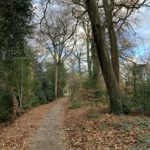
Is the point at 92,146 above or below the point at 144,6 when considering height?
below

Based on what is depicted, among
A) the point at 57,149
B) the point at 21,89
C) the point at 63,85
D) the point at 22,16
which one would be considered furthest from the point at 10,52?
the point at 63,85

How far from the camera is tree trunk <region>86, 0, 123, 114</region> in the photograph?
616 inches

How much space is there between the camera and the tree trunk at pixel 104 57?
51.3 feet

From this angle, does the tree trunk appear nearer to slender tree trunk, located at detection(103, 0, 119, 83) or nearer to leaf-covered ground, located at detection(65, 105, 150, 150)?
leaf-covered ground, located at detection(65, 105, 150, 150)

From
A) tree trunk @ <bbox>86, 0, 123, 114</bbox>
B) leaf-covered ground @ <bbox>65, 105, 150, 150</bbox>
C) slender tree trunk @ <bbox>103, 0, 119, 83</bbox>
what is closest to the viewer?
leaf-covered ground @ <bbox>65, 105, 150, 150</bbox>

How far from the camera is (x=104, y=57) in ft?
52.4

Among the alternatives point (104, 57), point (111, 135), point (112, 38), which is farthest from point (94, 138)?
point (112, 38)

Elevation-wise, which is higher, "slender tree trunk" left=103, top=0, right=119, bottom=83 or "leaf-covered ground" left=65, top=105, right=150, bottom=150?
"slender tree trunk" left=103, top=0, right=119, bottom=83

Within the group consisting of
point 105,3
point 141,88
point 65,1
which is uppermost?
point 65,1

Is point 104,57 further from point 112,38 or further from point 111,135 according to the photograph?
point 111,135

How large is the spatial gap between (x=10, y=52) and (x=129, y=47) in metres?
13.1

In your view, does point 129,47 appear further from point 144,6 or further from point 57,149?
point 57,149

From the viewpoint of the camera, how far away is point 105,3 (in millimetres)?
19172

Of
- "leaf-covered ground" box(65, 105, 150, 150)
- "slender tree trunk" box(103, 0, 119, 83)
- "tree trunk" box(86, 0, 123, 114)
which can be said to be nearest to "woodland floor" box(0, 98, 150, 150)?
"leaf-covered ground" box(65, 105, 150, 150)
